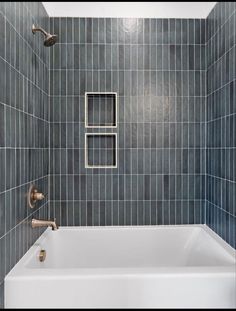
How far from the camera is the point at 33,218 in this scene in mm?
2176

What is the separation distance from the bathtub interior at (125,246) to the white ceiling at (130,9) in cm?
181

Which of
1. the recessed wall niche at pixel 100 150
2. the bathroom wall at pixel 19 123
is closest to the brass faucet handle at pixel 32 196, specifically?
the bathroom wall at pixel 19 123

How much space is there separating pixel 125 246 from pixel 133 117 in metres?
1.09

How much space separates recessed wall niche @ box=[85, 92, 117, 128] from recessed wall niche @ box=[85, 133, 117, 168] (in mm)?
116

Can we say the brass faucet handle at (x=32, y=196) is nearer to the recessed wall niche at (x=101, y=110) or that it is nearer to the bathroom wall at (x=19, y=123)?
the bathroom wall at (x=19, y=123)

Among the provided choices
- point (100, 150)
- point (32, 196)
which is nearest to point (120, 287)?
point (32, 196)

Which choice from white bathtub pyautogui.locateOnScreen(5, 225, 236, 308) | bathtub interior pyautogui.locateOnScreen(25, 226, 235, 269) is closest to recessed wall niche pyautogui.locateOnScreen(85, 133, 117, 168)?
bathtub interior pyautogui.locateOnScreen(25, 226, 235, 269)

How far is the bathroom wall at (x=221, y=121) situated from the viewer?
209cm

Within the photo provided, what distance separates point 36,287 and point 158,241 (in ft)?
4.27

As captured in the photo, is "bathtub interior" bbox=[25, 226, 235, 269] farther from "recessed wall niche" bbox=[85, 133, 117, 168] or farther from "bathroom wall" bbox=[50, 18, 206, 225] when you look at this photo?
"recessed wall niche" bbox=[85, 133, 117, 168]

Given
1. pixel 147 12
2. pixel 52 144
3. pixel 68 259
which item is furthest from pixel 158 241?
pixel 147 12

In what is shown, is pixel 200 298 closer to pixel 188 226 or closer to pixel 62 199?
pixel 188 226

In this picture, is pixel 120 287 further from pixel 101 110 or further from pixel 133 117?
pixel 101 110

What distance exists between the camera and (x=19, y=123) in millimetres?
1847
